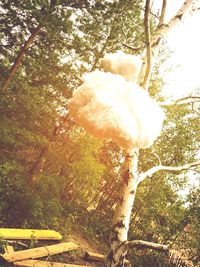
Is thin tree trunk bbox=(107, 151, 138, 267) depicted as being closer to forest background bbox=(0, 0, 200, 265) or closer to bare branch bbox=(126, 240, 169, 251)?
bare branch bbox=(126, 240, 169, 251)

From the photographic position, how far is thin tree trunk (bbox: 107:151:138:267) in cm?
385

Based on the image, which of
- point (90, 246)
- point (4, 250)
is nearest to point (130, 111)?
point (4, 250)

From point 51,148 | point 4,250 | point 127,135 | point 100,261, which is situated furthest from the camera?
point 51,148

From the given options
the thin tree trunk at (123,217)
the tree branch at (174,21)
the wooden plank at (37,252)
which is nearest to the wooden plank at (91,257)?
the wooden plank at (37,252)

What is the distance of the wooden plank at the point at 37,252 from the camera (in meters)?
8.70

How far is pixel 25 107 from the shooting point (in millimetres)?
14094

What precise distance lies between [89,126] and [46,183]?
10.6 meters

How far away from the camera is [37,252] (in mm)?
9688

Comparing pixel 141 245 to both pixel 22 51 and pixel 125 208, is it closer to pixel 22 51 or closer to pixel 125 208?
pixel 125 208

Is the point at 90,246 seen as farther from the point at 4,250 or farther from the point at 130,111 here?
the point at 130,111

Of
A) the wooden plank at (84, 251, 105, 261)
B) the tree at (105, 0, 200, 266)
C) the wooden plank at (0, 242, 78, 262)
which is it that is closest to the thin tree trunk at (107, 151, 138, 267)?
the tree at (105, 0, 200, 266)

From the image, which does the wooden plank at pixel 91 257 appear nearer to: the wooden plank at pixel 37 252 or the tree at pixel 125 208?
the wooden plank at pixel 37 252

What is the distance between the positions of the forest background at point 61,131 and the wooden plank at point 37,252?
155 cm

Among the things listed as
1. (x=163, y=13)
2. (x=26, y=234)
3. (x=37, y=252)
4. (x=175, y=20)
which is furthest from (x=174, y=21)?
(x=26, y=234)
